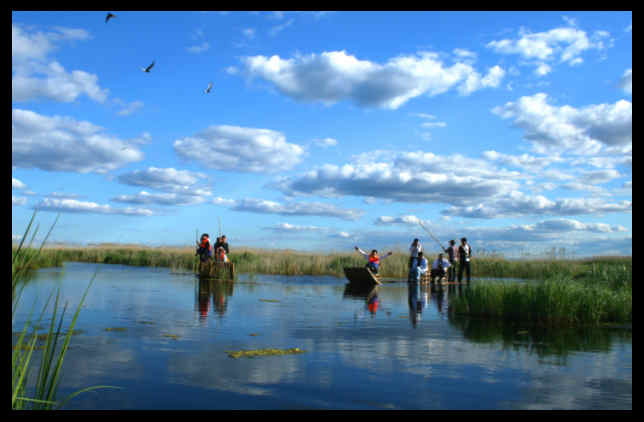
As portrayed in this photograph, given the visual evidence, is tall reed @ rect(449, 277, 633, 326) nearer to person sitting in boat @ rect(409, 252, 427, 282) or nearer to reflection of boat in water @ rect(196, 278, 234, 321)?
reflection of boat in water @ rect(196, 278, 234, 321)

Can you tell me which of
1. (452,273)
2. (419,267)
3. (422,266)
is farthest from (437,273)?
(452,273)

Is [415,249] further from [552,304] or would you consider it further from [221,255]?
[552,304]

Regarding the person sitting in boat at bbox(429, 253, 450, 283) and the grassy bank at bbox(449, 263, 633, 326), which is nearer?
the grassy bank at bbox(449, 263, 633, 326)

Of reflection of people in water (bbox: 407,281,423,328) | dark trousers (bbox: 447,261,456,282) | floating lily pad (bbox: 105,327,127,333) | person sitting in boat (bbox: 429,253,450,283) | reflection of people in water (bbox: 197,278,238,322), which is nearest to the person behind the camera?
floating lily pad (bbox: 105,327,127,333)

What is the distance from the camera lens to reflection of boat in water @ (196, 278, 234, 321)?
1374 centimetres

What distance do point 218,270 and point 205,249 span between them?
1.10m

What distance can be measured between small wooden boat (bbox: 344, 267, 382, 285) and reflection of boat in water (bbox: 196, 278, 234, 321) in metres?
5.10

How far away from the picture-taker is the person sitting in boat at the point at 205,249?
81.3 ft

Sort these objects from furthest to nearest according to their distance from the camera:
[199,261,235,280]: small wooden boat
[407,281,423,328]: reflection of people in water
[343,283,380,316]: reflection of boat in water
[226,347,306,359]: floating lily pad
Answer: [199,261,235,280]: small wooden boat, [343,283,380,316]: reflection of boat in water, [407,281,423,328]: reflection of people in water, [226,347,306,359]: floating lily pad

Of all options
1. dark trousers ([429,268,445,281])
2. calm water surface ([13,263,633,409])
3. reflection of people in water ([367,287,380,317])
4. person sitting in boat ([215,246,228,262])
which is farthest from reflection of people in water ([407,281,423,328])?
person sitting in boat ([215,246,228,262])
